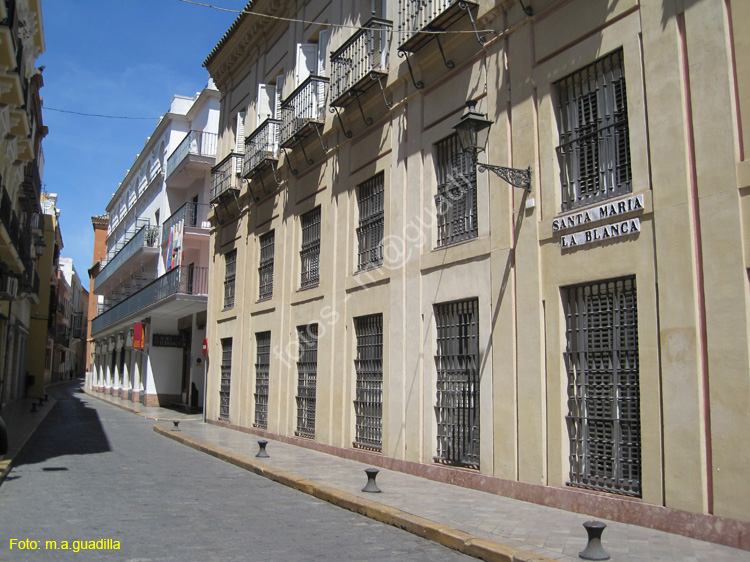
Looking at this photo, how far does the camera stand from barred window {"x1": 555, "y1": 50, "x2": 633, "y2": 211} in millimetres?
7781

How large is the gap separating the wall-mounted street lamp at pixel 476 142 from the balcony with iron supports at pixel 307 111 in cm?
628

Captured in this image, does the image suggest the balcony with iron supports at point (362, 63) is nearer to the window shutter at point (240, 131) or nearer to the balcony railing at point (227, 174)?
the balcony railing at point (227, 174)

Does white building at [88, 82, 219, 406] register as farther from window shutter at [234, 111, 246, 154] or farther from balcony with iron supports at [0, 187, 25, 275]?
balcony with iron supports at [0, 187, 25, 275]

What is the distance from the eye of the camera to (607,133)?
7.93 metres

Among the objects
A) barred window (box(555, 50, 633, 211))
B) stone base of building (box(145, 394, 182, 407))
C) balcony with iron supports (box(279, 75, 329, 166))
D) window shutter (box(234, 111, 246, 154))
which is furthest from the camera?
stone base of building (box(145, 394, 182, 407))

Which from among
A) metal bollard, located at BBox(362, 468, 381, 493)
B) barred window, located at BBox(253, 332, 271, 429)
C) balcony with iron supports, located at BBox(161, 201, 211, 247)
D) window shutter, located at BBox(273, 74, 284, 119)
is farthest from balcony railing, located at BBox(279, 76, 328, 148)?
balcony with iron supports, located at BBox(161, 201, 211, 247)

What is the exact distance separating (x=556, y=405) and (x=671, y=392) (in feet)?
5.05

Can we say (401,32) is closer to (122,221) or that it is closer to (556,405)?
(556,405)

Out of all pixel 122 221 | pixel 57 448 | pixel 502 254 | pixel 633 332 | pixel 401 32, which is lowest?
pixel 57 448

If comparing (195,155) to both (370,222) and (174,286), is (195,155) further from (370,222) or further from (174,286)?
(370,222)

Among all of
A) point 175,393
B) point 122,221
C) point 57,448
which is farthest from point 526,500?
point 122,221

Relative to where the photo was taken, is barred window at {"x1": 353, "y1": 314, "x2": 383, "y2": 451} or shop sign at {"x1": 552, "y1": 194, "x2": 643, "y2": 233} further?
barred window at {"x1": 353, "y1": 314, "x2": 383, "y2": 451}

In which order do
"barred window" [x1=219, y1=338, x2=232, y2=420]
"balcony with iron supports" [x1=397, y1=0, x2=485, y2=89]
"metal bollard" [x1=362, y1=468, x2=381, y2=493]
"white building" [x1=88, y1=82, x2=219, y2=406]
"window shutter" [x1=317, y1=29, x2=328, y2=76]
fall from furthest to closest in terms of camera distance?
"white building" [x1=88, y1=82, x2=219, y2=406] < "barred window" [x1=219, y1=338, x2=232, y2=420] < "window shutter" [x1=317, y1=29, x2=328, y2=76] < "balcony with iron supports" [x1=397, y1=0, x2=485, y2=89] < "metal bollard" [x1=362, y1=468, x2=381, y2=493]

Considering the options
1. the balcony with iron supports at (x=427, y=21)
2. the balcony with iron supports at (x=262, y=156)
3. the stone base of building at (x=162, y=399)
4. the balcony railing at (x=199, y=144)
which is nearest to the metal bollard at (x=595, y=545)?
the balcony with iron supports at (x=427, y=21)
